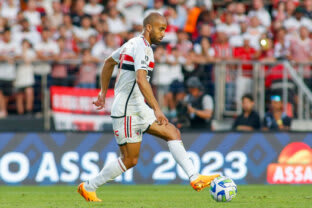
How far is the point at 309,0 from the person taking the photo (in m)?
17.9

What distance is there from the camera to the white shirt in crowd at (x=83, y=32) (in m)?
16.3

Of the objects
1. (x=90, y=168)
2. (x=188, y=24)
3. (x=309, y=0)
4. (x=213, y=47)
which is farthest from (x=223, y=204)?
(x=309, y=0)

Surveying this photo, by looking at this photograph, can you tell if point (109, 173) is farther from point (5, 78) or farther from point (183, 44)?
point (183, 44)

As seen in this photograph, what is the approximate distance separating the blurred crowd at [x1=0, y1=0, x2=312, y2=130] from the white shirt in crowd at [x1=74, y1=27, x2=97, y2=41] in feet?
0.08

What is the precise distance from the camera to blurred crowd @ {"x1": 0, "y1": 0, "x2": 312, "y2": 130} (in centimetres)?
1417

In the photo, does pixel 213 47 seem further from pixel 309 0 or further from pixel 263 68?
pixel 309 0

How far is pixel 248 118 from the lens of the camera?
13883 mm

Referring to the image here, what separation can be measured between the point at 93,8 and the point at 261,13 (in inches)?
165

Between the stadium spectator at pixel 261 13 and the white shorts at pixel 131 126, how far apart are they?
9.28 m

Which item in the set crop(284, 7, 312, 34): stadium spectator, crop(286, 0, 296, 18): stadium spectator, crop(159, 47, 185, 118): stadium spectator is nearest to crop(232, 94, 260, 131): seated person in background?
crop(159, 47, 185, 118): stadium spectator

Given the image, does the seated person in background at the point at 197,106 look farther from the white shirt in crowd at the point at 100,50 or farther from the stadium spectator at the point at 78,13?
the stadium spectator at the point at 78,13

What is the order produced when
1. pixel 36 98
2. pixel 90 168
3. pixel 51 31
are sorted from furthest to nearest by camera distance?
pixel 51 31 < pixel 36 98 < pixel 90 168

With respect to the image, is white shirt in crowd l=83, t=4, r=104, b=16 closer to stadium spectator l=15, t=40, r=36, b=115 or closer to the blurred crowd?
the blurred crowd

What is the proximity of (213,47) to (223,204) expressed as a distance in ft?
26.8
